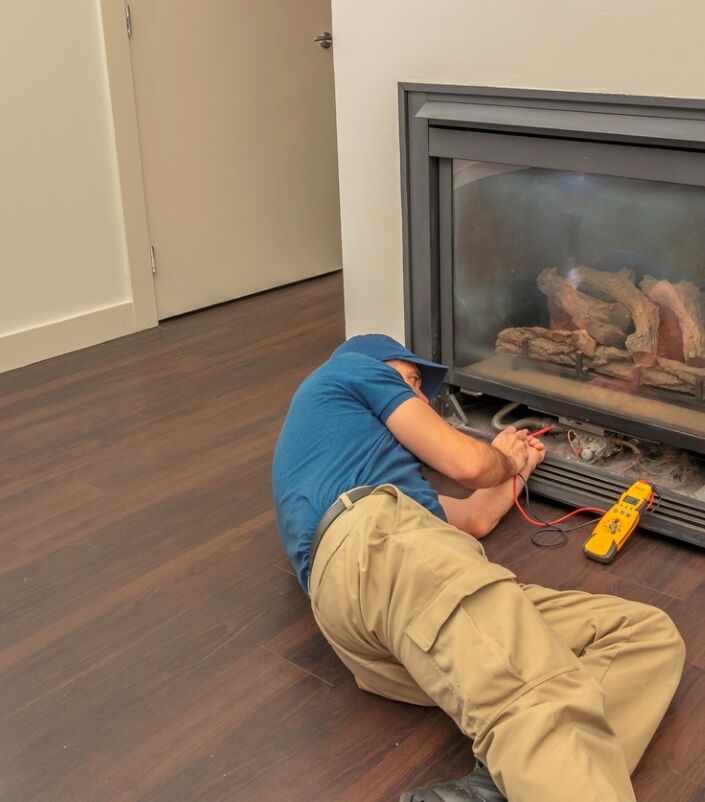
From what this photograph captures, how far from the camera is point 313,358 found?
10.4ft

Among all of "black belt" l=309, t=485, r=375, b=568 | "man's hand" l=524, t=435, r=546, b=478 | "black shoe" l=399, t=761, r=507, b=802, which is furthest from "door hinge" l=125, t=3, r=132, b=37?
"black shoe" l=399, t=761, r=507, b=802

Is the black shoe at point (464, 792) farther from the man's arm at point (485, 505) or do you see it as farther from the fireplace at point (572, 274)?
the fireplace at point (572, 274)

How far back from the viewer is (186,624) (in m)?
1.83

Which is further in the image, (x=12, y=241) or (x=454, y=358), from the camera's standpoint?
(x=12, y=241)

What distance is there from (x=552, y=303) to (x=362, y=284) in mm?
579

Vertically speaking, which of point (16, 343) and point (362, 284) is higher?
point (362, 284)

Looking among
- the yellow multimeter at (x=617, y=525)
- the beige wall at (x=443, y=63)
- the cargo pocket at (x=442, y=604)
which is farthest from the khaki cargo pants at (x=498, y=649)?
the beige wall at (x=443, y=63)

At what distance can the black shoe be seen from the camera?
1351 mm

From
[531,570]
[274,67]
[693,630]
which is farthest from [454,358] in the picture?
[274,67]

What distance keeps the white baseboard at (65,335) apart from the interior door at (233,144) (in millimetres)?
189

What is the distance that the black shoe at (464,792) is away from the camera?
1351 millimetres

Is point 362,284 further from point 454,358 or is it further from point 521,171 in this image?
point 521,171

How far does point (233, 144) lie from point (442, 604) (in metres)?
2.65

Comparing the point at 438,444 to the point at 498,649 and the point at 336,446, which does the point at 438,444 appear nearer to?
the point at 336,446
